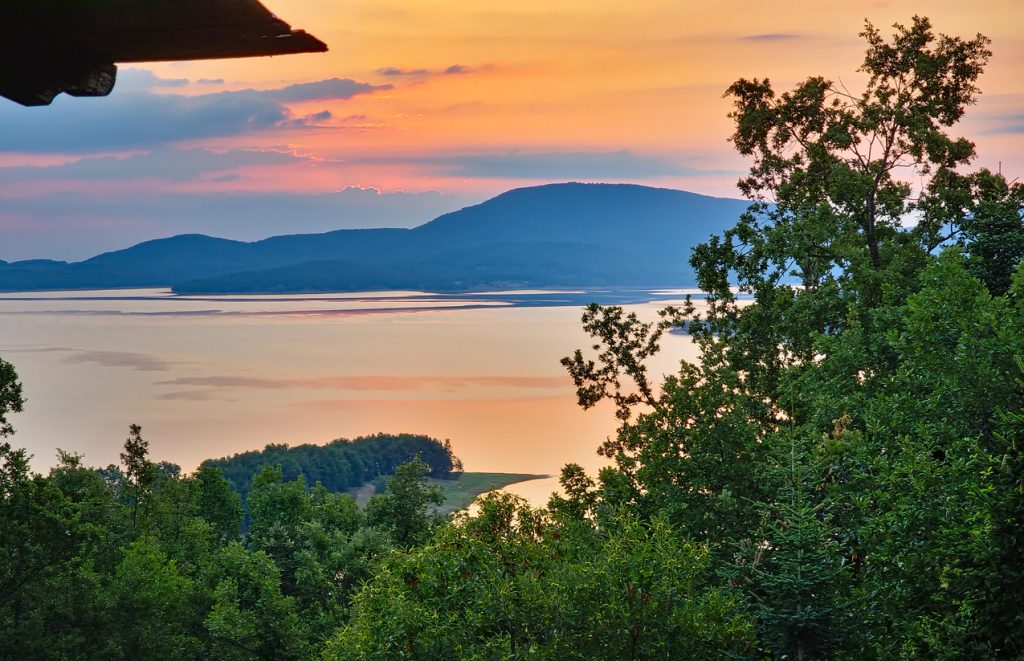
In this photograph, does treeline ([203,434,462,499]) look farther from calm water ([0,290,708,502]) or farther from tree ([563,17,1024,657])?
tree ([563,17,1024,657])

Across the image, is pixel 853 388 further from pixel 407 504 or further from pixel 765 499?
pixel 407 504

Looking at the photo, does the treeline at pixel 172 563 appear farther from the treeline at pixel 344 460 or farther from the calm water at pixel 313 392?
the treeline at pixel 344 460

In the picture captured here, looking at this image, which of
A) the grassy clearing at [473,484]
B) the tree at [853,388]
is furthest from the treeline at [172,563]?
the grassy clearing at [473,484]

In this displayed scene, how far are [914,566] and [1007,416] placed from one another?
2.25 m

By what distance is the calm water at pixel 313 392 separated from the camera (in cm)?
9094

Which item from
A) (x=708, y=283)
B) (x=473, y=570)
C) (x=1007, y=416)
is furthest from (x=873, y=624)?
(x=708, y=283)

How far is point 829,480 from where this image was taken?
18438 mm

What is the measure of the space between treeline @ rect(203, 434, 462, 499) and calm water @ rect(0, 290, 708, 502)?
289 centimetres

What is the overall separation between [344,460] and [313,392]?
4342 cm

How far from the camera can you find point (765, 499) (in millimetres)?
20000

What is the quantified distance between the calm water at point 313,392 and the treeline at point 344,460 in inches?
114

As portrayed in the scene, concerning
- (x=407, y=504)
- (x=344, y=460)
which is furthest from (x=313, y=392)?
(x=407, y=504)

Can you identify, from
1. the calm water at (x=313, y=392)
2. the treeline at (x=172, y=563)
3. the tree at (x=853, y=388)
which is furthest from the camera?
the calm water at (x=313, y=392)

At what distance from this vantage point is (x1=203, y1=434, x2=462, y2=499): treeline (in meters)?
81.7
